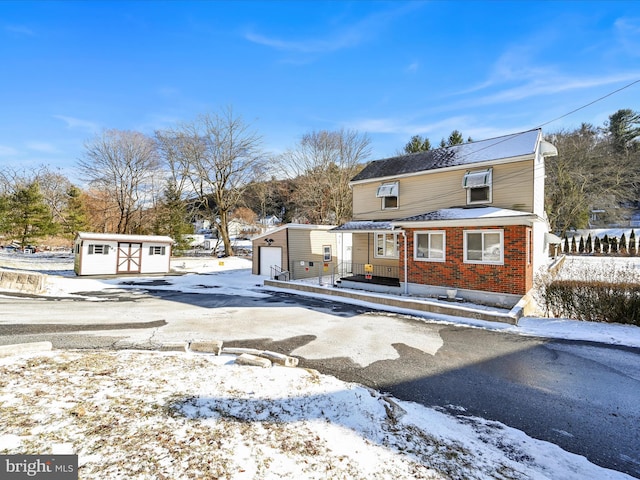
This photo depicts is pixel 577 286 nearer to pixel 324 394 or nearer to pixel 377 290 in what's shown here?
pixel 377 290

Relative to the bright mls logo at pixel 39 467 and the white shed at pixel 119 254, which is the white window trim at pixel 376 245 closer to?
A: the bright mls logo at pixel 39 467

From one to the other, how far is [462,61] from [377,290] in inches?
391

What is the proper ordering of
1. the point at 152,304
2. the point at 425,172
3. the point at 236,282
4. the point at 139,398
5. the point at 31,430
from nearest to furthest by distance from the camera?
the point at 31,430
the point at 139,398
the point at 152,304
the point at 425,172
the point at 236,282

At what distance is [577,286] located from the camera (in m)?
8.37

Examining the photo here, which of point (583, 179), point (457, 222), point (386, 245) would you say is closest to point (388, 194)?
point (386, 245)

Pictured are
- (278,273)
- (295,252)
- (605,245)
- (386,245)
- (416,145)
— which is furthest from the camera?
(416,145)

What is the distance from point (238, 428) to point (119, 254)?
843 inches

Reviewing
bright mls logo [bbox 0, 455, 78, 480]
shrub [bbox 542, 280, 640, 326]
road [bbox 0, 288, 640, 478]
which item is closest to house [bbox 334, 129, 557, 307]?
shrub [bbox 542, 280, 640, 326]

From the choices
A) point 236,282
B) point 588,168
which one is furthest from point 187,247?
point 588,168

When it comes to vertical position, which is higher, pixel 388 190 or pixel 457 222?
A: pixel 388 190

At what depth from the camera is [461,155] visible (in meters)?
14.5

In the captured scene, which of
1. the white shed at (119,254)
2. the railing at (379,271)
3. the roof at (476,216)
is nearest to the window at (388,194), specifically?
the roof at (476,216)

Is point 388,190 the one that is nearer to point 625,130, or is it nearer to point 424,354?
point 424,354

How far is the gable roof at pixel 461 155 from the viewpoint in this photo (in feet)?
41.7
